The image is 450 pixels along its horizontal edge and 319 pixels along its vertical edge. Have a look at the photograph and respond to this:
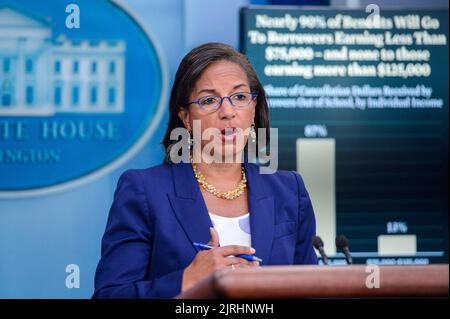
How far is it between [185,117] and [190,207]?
276mm

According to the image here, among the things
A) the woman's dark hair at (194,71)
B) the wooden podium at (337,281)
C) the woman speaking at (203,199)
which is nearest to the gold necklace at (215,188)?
the woman speaking at (203,199)

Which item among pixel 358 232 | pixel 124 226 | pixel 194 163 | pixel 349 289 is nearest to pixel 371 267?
pixel 349 289

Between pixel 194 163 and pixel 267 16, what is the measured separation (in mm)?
1930

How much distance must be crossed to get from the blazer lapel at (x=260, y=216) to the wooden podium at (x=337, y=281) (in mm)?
656

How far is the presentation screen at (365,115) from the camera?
3777 millimetres

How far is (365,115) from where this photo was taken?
3.84 metres

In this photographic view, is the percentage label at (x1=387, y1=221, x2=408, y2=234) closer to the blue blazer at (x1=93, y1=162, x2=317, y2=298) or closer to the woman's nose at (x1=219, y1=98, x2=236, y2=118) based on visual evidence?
the blue blazer at (x1=93, y1=162, x2=317, y2=298)

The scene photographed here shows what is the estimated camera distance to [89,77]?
12.2ft

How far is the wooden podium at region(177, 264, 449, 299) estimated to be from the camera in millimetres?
1144

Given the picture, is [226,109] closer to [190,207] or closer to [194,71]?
[194,71]

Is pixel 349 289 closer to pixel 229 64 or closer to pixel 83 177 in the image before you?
pixel 229 64

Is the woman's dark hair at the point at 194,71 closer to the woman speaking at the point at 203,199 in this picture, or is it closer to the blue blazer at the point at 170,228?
the woman speaking at the point at 203,199

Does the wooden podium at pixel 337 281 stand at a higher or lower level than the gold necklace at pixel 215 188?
lower

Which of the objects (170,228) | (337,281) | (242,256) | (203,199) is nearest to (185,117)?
(203,199)
